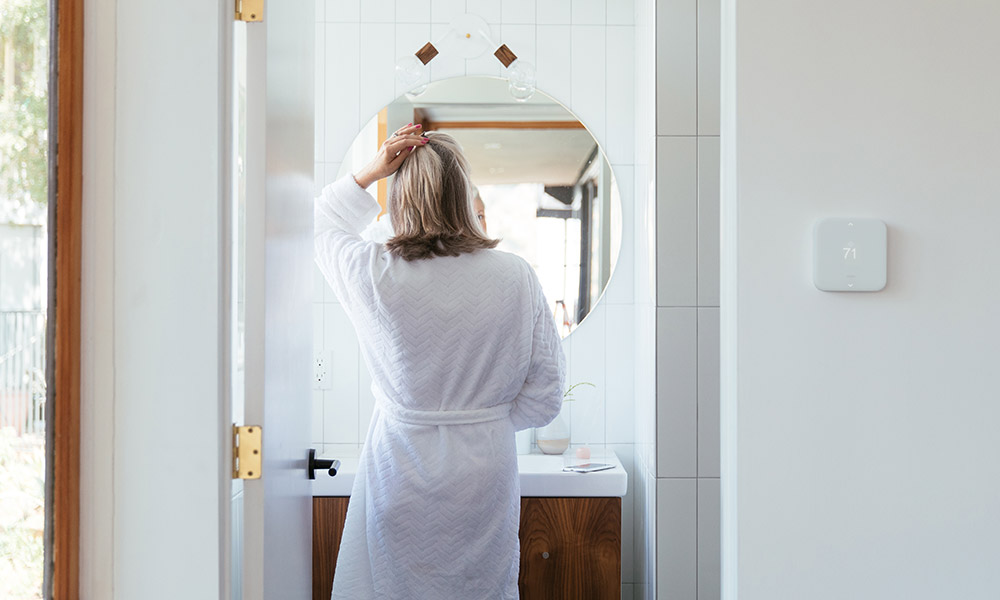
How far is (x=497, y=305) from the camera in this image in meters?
1.77

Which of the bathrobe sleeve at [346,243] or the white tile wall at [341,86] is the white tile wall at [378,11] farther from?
the bathrobe sleeve at [346,243]

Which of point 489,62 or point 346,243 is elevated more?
point 489,62

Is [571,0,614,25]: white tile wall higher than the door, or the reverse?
[571,0,614,25]: white tile wall

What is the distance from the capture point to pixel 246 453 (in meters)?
1.11

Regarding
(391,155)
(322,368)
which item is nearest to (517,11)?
(391,155)

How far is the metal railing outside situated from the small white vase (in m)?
1.69

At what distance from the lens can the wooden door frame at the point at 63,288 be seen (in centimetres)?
100

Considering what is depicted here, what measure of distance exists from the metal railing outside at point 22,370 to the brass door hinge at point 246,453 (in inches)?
9.5

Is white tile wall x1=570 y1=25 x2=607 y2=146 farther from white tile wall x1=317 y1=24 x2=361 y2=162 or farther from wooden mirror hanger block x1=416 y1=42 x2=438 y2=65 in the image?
white tile wall x1=317 y1=24 x2=361 y2=162
